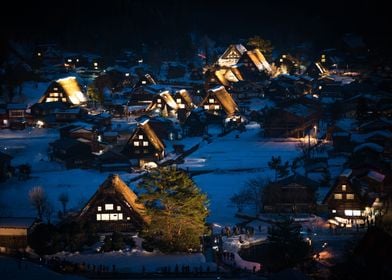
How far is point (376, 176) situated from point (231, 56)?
109 ft

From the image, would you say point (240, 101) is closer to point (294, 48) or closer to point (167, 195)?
point (294, 48)

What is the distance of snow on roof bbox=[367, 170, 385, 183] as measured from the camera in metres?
21.2

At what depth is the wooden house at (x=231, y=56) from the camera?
174ft

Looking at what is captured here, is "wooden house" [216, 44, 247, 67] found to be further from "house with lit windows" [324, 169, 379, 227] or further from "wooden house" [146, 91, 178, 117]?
"house with lit windows" [324, 169, 379, 227]

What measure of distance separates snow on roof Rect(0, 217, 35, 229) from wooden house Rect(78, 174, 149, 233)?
148 cm

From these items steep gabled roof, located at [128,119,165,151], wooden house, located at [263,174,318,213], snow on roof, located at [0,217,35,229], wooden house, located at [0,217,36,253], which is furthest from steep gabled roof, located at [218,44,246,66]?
wooden house, located at [0,217,36,253]

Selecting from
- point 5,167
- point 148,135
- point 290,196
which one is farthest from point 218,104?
point 290,196

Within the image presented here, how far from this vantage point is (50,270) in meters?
15.5

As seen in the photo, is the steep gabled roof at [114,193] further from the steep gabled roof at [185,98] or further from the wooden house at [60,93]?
the wooden house at [60,93]

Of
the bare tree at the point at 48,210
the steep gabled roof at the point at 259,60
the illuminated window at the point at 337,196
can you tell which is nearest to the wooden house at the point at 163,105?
the steep gabled roof at the point at 259,60

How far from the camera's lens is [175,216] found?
56.0 feet

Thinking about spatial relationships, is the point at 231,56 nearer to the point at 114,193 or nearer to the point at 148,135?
the point at 148,135

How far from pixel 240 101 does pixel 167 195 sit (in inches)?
980

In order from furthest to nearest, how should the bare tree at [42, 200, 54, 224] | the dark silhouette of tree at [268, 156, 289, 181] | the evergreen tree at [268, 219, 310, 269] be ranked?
the dark silhouette of tree at [268, 156, 289, 181], the bare tree at [42, 200, 54, 224], the evergreen tree at [268, 219, 310, 269]
